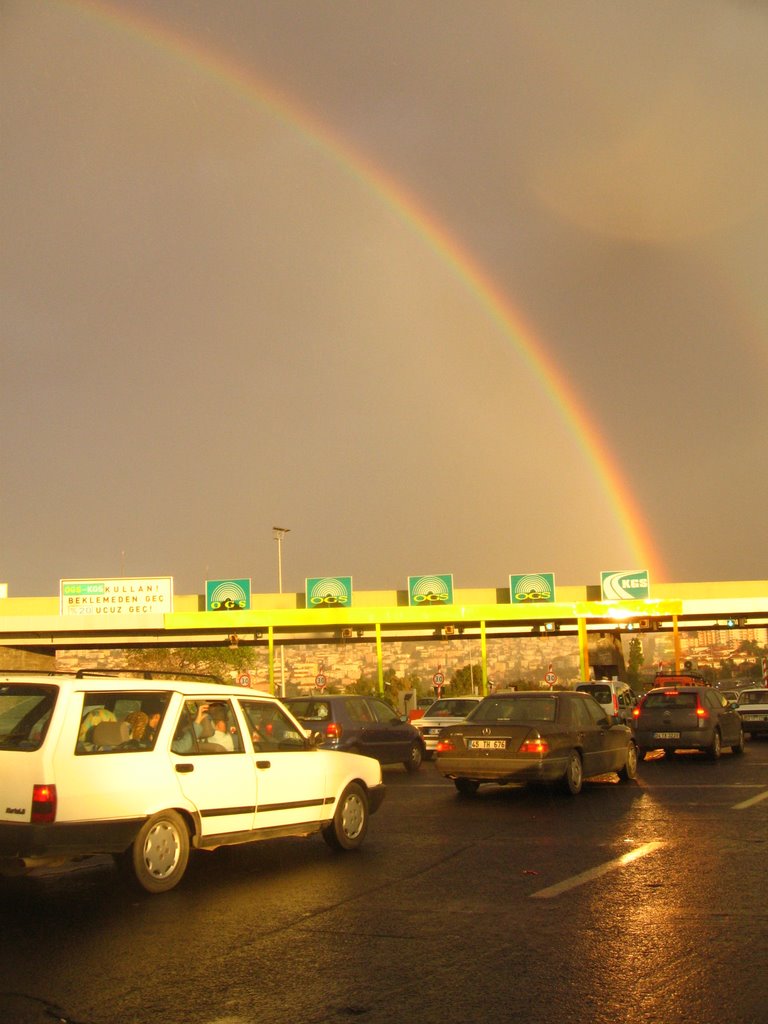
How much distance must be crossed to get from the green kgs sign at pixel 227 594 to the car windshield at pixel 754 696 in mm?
22332

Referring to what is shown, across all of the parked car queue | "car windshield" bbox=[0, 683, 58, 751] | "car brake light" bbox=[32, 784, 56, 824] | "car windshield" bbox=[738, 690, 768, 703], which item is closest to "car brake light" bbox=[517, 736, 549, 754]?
the parked car queue

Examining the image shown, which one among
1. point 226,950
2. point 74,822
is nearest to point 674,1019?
point 226,950

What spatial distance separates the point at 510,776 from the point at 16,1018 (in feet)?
32.6

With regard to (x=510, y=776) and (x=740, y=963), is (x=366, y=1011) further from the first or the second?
(x=510, y=776)

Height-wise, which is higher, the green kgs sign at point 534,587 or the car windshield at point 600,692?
the green kgs sign at point 534,587

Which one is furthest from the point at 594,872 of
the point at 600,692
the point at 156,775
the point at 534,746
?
the point at 600,692

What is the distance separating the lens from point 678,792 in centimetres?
1543

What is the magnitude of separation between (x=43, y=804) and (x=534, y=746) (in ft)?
26.8

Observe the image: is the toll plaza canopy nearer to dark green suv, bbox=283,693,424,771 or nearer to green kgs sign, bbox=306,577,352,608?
green kgs sign, bbox=306,577,352,608

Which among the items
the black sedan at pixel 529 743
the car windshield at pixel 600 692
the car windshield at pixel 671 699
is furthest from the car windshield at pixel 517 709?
the car windshield at pixel 600 692

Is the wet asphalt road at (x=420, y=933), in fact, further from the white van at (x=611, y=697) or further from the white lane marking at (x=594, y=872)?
the white van at (x=611, y=697)

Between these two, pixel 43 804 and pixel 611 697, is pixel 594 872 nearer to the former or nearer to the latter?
pixel 43 804

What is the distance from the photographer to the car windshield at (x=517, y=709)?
598 inches

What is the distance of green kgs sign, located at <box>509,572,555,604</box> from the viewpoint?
46281 mm
